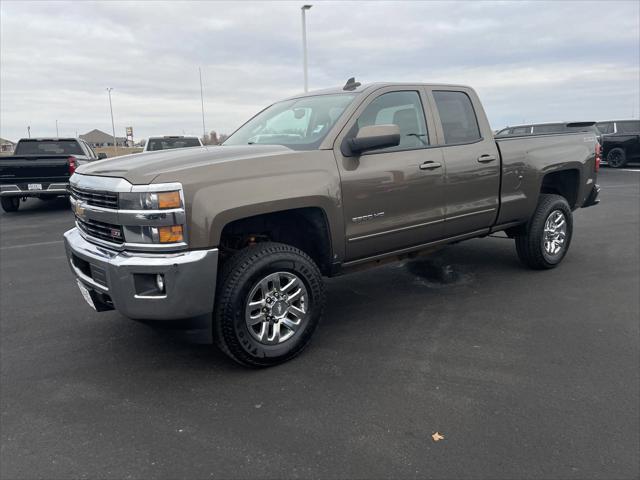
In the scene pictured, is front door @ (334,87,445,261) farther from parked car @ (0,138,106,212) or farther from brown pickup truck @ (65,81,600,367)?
parked car @ (0,138,106,212)

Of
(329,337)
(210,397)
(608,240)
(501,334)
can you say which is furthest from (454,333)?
(608,240)

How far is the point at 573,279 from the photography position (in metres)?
5.49

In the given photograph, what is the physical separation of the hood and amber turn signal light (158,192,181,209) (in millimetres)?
121

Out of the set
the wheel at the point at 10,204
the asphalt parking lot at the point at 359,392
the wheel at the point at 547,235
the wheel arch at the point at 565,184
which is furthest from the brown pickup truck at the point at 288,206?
the wheel at the point at 10,204

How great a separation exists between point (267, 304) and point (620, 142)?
66.7ft

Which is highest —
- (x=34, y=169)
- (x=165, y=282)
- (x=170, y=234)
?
(x=34, y=169)

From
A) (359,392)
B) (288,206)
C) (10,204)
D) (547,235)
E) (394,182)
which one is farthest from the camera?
(10,204)

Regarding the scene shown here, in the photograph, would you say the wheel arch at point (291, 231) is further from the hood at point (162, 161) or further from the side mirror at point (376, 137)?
the side mirror at point (376, 137)

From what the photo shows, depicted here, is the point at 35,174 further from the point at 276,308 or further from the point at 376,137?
the point at 376,137

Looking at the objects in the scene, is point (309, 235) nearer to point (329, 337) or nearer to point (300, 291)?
point (300, 291)

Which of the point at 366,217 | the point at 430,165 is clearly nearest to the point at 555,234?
the point at 430,165

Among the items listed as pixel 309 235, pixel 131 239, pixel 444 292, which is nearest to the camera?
pixel 131 239

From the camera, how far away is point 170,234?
304 centimetres

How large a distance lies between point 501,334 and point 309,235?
68.7 inches
